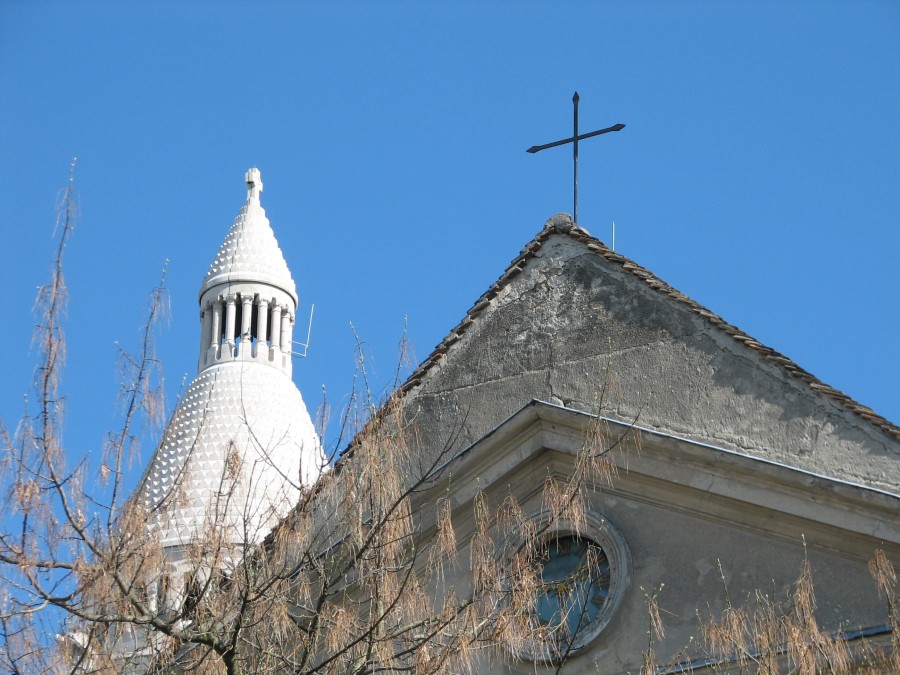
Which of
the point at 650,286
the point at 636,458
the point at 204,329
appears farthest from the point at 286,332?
the point at 636,458

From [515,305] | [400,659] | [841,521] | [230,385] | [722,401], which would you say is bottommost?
[400,659]

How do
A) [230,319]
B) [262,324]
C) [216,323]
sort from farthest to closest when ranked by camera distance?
[230,319] < [216,323] < [262,324]

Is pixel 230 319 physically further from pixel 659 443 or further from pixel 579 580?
pixel 579 580

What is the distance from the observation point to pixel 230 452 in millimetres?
12586

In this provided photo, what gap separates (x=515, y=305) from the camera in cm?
1575

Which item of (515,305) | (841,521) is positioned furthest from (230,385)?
(841,521)

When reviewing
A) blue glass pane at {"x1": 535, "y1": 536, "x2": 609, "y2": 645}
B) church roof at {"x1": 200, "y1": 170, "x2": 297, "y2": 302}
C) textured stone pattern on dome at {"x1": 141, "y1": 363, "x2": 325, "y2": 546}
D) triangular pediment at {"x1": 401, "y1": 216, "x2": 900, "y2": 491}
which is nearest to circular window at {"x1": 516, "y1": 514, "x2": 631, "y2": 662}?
blue glass pane at {"x1": 535, "y1": 536, "x2": 609, "y2": 645}

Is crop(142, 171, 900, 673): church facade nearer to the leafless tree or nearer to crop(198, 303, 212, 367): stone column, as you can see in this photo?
the leafless tree

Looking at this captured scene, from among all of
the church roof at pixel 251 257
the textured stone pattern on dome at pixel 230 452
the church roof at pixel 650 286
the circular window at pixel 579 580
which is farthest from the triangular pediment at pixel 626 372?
the church roof at pixel 251 257

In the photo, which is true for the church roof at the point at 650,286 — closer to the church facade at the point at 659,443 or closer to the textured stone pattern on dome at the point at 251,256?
the church facade at the point at 659,443

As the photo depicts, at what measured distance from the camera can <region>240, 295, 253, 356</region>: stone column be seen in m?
43.8

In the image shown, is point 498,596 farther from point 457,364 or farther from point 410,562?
point 457,364

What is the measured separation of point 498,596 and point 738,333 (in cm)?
349

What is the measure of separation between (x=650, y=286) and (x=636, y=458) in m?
1.85
